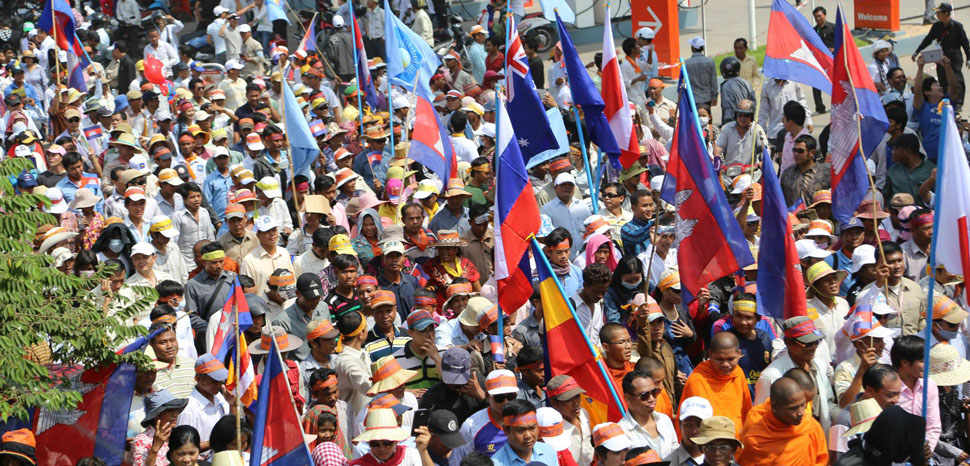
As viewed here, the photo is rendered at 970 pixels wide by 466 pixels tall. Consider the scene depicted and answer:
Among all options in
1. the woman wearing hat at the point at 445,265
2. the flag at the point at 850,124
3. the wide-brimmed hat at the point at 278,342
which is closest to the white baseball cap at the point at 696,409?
the wide-brimmed hat at the point at 278,342

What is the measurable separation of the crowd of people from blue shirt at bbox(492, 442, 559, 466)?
0.01 meters

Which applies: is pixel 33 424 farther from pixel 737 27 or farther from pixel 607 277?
pixel 737 27

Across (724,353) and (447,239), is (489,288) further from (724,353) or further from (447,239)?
(724,353)

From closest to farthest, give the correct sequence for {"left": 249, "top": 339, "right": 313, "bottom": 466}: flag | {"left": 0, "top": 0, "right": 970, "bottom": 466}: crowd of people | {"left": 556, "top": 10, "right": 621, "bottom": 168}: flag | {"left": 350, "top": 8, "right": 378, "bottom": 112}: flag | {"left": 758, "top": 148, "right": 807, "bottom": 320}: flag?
1. {"left": 249, "top": 339, "right": 313, "bottom": 466}: flag
2. {"left": 0, "top": 0, "right": 970, "bottom": 466}: crowd of people
3. {"left": 758, "top": 148, "right": 807, "bottom": 320}: flag
4. {"left": 556, "top": 10, "right": 621, "bottom": 168}: flag
5. {"left": 350, "top": 8, "right": 378, "bottom": 112}: flag

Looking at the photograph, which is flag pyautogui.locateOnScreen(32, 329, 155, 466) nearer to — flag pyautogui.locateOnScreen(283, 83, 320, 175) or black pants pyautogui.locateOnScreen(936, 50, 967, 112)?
flag pyautogui.locateOnScreen(283, 83, 320, 175)

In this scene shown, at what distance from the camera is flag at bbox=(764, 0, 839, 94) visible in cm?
1123

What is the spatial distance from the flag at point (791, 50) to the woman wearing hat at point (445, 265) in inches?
123

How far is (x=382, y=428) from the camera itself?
738 centimetres

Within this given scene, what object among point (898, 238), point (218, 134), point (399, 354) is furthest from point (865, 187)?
point (218, 134)

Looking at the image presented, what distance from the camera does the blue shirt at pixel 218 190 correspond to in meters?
13.9

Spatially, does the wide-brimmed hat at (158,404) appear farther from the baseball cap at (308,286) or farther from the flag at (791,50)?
the flag at (791,50)

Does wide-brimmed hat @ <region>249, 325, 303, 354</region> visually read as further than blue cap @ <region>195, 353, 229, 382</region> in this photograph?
Yes

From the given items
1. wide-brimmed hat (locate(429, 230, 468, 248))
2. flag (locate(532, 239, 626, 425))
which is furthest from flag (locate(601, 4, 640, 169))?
flag (locate(532, 239, 626, 425))

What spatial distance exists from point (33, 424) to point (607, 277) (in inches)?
157
